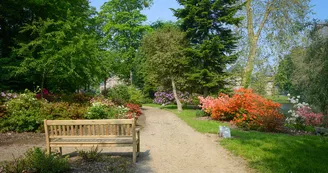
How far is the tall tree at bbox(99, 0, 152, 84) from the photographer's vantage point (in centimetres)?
3088

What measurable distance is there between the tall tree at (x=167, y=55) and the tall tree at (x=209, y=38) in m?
0.78

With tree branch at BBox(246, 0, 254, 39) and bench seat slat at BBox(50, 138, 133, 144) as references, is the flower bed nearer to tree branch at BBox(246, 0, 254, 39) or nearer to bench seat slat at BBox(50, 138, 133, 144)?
bench seat slat at BBox(50, 138, 133, 144)

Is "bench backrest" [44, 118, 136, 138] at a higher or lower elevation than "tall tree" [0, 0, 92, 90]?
lower

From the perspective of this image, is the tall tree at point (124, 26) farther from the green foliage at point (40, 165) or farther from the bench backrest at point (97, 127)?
the green foliage at point (40, 165)

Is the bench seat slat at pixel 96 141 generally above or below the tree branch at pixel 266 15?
below

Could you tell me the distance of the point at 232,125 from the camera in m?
11.0

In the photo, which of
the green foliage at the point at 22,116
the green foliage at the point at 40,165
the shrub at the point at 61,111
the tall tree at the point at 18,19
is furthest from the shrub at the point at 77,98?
the green foliage at the point at 40,165

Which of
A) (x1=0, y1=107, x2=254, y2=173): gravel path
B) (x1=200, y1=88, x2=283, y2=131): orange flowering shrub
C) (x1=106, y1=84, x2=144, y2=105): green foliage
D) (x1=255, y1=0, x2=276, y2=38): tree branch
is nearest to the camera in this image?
(x1=0, y1=107, x2=254, y2=173): gravel path

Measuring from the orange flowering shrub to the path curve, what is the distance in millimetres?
2842

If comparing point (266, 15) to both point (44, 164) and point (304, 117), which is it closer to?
point (304, 117)

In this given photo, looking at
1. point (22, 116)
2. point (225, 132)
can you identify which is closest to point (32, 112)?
point (22, 116)

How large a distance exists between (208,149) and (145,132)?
130 inches

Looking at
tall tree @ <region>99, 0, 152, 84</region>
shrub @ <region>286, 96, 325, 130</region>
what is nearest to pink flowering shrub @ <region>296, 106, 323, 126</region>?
shrub @ <region>286, 96, 325, 130</region>

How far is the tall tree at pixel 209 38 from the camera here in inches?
647
